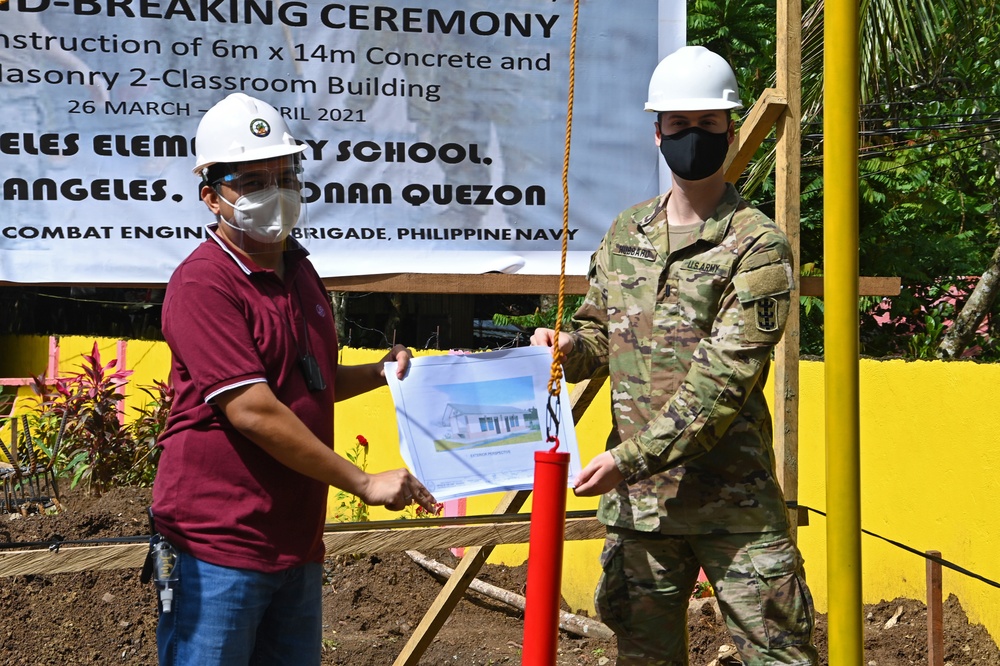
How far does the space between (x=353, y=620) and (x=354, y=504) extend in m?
1.38


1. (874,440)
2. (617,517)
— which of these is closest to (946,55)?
(874,440)

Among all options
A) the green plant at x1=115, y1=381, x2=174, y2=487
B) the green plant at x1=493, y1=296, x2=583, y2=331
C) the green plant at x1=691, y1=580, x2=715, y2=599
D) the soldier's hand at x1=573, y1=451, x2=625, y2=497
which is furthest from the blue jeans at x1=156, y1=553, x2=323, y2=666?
the green plant at x1=493, y1=296, x2=583, y2=331

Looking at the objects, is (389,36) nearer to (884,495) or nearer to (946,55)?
(884,495)

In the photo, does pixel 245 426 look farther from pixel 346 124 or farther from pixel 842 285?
pixel 346 124

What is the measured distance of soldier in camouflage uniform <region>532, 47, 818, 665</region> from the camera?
8.73 ft

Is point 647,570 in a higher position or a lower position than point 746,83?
lower

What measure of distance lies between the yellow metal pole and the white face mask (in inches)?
49.4

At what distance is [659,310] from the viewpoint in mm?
2867

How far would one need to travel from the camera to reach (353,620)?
19.9 feet

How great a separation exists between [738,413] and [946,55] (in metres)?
8.46

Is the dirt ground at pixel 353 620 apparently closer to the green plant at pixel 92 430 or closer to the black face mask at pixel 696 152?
the green plant at pixel 92 430

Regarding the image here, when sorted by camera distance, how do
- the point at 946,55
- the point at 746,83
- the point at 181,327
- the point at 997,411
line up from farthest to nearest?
the point at 946,55 → the point at 746,83 → the point at 997,411 → the point at 181,327

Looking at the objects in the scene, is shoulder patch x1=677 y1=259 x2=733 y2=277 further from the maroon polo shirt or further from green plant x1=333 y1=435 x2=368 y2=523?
green plant x1=333 y1=435 x2=368 y2=523

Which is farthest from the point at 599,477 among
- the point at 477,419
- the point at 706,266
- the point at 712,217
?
the point at 712,217
